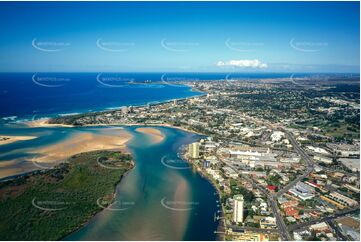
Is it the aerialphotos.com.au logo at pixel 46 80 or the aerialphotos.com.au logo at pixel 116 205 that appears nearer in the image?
the aerialphotos.com.au logo at pixel 116 205

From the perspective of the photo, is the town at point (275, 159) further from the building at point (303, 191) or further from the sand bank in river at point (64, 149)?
the sand bank in river at point (64, 149)

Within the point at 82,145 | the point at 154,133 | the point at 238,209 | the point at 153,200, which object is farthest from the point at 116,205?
the point at 154,133

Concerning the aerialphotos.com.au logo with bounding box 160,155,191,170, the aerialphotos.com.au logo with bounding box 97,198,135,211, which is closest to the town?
the aerialphotos.com.au logo with bounding box 160,155,191,170

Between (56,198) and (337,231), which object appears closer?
(337,231)

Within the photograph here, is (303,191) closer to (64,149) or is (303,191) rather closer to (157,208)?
(157,208)

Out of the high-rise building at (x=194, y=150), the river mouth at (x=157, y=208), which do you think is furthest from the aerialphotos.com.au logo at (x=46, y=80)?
the river mouth at (x=157, y=208)

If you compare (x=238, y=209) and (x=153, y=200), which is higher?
(x=238, y=209)

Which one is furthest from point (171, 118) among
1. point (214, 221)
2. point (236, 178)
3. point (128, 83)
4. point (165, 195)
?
point (128, 83)
